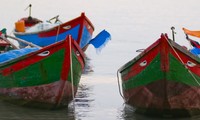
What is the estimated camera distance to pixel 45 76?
11250 mm

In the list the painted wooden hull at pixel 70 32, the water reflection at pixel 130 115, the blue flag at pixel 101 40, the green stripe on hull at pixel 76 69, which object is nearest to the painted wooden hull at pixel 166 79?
the water reflection at pixel 130 115

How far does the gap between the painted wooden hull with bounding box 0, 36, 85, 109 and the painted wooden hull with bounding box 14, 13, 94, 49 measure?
8.84 m

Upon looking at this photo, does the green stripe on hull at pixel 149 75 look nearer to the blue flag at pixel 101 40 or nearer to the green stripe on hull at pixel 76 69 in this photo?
the green stripe on hull at pixel 76 69

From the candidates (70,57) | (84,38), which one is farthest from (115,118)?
(84,38)

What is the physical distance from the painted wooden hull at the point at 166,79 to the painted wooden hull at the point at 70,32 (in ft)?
31.7

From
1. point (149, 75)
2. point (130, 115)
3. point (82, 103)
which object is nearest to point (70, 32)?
point (82, 103)

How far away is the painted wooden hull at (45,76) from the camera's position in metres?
11.0

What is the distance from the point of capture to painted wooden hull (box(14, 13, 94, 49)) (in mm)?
20438

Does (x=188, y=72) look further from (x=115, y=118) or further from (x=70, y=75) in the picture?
(x=70, y=75)

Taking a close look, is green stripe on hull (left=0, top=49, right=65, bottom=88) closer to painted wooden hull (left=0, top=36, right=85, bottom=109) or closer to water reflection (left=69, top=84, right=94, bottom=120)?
painted wooden hull (left=0, top=36, right=85, bottom=109)

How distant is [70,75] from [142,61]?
69.5 inches

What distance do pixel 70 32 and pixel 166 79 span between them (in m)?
10.6

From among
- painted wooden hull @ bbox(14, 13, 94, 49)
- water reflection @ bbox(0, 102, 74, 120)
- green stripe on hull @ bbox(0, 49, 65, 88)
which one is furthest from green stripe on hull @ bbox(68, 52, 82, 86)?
painted wooden hull @ bbox(14, 13, 94, 49)

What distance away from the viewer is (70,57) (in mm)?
11023
